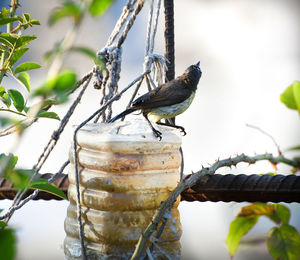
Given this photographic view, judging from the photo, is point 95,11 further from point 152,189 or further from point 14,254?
point 152,189

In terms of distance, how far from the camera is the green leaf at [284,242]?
488 mm

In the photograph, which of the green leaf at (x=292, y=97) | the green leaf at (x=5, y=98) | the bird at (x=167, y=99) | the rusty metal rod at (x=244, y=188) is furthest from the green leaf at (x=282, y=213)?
the green leaf at (x=5, y=98)

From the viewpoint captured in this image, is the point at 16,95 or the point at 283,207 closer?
the point at 283,207

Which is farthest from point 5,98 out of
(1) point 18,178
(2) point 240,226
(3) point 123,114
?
(1) point 18,178

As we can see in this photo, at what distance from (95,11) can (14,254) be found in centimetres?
12

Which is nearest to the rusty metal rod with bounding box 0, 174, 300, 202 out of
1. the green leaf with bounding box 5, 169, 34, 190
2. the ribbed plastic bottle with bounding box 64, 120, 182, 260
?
the ribbed plastic bottle with bounding box 64, 120, 182, 260

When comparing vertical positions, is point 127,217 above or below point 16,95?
below

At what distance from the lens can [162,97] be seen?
34.5 inches

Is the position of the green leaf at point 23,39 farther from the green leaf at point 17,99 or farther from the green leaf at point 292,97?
the green leaf at point 292,97

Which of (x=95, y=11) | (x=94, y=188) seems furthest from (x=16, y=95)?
(x=95, y=11)

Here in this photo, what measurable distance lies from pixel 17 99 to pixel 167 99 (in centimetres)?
27

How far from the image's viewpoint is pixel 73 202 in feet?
2.73

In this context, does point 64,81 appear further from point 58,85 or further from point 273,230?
point 273,230

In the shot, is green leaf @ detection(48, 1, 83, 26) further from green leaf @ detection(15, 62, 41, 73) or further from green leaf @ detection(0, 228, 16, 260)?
green leaf @ detection(15, 62, 41, 73)
